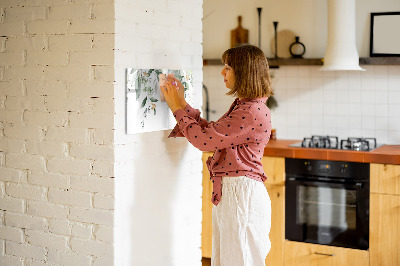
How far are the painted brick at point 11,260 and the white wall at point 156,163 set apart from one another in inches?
23.0

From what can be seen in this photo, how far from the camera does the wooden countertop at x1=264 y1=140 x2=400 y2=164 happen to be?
13.0ft

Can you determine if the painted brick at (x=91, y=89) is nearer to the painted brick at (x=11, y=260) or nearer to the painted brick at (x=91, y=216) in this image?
the painted brick at (x=91, y=216)

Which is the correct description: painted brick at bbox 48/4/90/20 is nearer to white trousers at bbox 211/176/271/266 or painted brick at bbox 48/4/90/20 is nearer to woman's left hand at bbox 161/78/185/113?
woman's left hand at bbox 161/78/185/113

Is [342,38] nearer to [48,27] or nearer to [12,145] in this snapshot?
[48,27]

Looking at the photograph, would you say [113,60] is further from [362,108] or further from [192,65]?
[362,108]

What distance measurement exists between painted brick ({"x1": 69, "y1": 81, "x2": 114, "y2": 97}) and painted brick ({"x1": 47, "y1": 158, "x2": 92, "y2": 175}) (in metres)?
0.30

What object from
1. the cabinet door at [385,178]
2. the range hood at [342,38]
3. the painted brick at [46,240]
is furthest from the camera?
the range hood at [342,38]

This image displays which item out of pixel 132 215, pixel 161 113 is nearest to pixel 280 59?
pixel 161 113

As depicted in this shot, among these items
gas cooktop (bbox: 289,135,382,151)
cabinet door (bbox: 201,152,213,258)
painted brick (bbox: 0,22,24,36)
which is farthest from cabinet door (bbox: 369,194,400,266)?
painted brick (bbox: 0,22,24,36)

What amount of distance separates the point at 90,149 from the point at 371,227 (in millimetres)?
2227

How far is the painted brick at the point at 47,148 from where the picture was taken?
8.96ft

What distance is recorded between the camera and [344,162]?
4090 millimetres

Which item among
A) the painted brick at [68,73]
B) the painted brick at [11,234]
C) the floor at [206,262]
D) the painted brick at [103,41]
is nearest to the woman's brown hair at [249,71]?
the painted brick at [103,41]

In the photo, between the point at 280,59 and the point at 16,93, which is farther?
the point at 280,59
